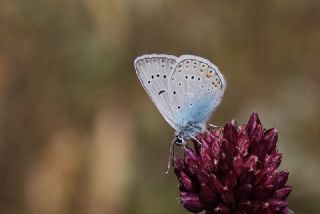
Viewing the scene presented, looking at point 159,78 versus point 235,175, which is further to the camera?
point 159,78

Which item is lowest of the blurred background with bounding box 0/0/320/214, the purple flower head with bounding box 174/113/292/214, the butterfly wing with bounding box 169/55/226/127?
the purple flower head with bounding box 174/113/292/214

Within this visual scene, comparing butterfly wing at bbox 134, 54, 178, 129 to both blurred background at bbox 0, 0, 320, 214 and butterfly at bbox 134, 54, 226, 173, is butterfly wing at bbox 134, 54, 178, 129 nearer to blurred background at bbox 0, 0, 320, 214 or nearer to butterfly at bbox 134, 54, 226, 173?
butterfly at bbox 134, 54, 226, 173

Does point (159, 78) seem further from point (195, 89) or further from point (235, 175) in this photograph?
point (235, 175)

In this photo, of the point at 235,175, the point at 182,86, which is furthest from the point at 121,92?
the point at 235,175

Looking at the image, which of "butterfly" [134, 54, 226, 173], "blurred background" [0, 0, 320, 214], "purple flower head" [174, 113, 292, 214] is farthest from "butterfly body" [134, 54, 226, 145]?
"blurred background" [0, 0, 320, 214]

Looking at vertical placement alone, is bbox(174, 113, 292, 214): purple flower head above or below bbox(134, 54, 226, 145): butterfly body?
below

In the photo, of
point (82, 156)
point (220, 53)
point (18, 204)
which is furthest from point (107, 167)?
point (220, 53)

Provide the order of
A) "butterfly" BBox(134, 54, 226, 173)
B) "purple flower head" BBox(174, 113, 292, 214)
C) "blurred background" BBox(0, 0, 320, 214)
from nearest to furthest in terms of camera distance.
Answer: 1. "purple flower head" BBox(174, 113, 292, 214)
2. "butterfly" BBox(134, 54, 226, 173)
3. "blurred background" BBox(0, 0, 320, 214)
